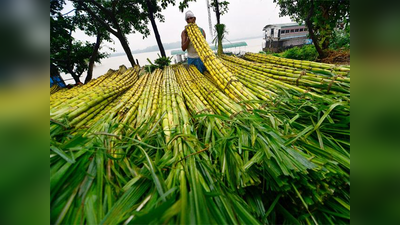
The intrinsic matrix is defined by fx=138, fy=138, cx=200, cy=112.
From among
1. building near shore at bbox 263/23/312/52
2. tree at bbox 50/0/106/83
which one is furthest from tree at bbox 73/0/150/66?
building near shore at bbox 263/23/312/52

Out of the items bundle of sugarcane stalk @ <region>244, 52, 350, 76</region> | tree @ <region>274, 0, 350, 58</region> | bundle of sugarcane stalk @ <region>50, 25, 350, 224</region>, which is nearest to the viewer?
bundle of sugarcane stalk @ <region>50, 25, 350, 224</region>

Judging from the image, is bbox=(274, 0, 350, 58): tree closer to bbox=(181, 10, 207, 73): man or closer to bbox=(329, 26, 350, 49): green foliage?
bbox=(329, 26, 350, 49): green foliage

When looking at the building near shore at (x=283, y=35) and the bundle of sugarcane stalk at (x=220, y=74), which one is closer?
the bundle of sugarcane stalk at (x=220, y=74)

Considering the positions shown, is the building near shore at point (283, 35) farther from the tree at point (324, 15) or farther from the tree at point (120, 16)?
the tree at point (120, 16)

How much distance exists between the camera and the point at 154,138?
132 centimetres

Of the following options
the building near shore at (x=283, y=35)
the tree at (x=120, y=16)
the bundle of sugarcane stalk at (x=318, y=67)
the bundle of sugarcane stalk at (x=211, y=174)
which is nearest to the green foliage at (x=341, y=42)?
the bundle of sugarcane stalk at (x=318, y=67)

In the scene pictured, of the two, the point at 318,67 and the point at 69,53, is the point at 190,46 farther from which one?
the point at 69,53

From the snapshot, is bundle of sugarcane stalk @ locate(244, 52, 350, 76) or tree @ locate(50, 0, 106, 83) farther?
tree @ locate(50, 0, 106, 83)

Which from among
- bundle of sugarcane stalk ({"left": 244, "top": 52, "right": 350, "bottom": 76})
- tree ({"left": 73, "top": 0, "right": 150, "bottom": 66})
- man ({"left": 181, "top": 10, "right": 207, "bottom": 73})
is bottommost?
bundle of sugarcane stalk ({"left": 244, "top": 52, "right": 350, "bottom": 76})

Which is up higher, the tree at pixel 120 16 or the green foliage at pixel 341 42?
the tree at pixel 120 16

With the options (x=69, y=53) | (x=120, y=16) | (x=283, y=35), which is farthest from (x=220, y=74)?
(x=283, y=35)
